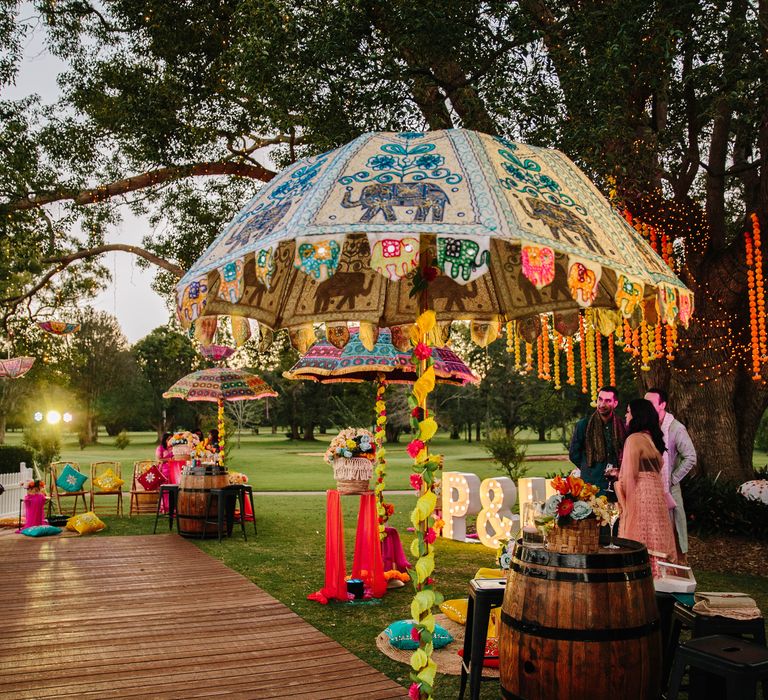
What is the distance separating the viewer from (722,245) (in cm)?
1029

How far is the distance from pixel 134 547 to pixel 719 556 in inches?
306

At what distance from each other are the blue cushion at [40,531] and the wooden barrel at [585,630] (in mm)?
9884

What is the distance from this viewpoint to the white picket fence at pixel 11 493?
1305 cm

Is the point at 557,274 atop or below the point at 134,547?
atop

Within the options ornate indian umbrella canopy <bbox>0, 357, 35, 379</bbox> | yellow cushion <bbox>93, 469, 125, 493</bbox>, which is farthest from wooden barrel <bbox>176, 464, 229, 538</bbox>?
ornate indian umbrella canopy <bbox>0, 357, 35, 379</bbox>

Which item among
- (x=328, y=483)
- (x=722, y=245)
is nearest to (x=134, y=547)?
(x=722, y=245)

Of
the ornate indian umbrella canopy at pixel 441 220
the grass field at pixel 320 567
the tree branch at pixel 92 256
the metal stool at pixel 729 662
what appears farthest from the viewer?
the tree branch at pixel 92 256

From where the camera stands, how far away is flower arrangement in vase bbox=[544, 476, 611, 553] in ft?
11.2

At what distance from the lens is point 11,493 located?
43.6 feet

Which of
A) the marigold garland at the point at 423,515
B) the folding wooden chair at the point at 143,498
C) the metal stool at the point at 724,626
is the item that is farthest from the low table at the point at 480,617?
the folding wooden chair at the point at 143,498

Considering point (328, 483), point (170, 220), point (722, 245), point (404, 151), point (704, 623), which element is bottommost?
point (328, 483)

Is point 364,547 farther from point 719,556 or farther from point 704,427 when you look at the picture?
point 704,427

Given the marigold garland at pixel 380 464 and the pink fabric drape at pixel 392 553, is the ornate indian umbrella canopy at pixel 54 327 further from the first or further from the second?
the pink fabric drape at pixel 392 553

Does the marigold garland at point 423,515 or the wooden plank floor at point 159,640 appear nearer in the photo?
the marigold garland at point 423,515
